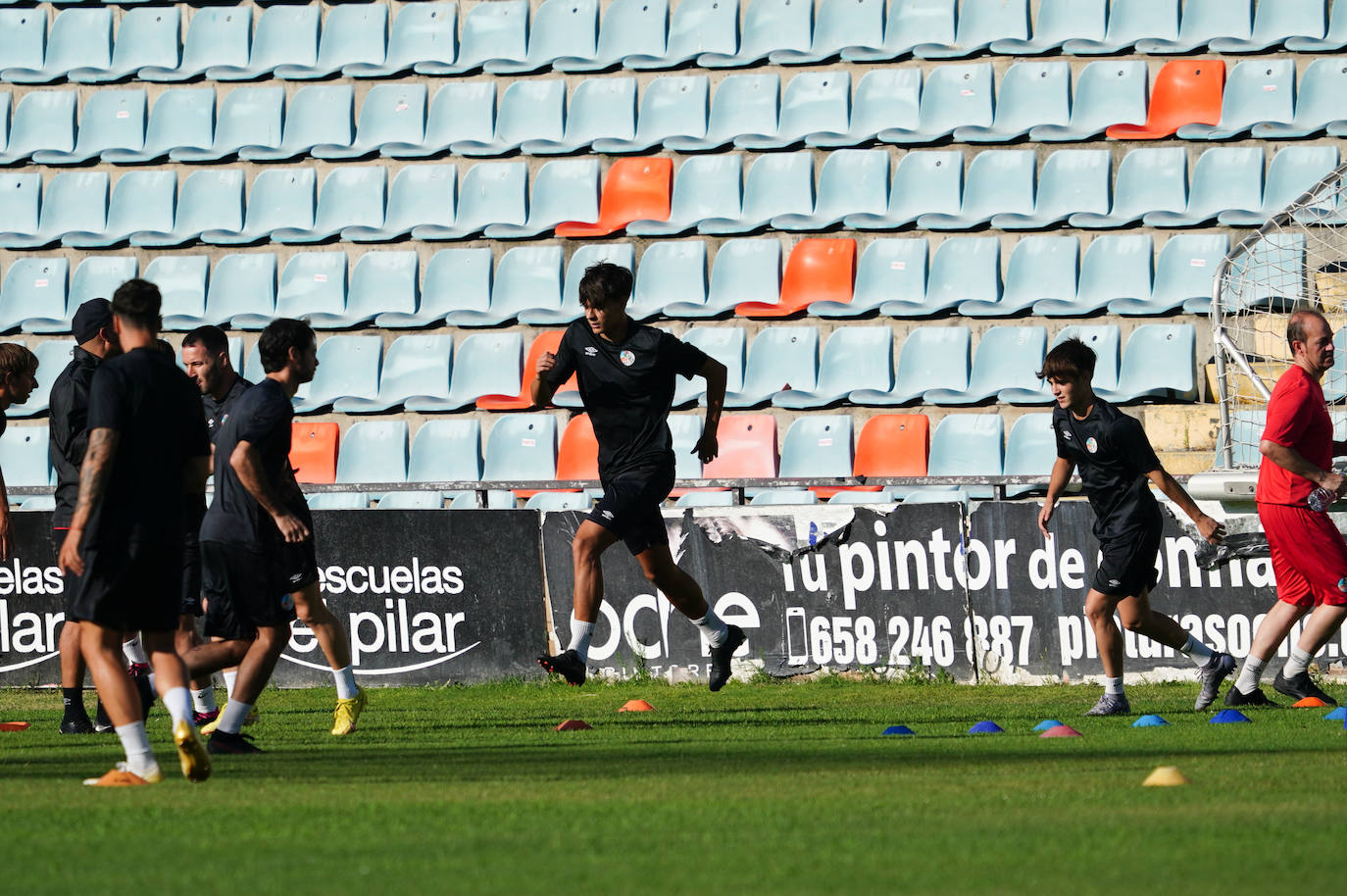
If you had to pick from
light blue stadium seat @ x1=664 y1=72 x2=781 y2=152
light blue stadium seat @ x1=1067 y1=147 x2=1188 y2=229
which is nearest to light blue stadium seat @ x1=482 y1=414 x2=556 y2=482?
light blue stadium seat @ x1=664 y1=72 x2=781 y2=152

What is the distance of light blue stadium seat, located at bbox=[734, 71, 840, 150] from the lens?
15734mm

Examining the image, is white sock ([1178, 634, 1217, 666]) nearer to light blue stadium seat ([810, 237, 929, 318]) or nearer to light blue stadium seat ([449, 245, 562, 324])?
light blue stadium seat ([810, 237, 929, 318])

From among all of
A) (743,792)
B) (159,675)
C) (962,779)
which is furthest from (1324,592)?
(159,675)

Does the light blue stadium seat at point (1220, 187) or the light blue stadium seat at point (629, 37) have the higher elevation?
the light blue stadium seat at point (629, 37)

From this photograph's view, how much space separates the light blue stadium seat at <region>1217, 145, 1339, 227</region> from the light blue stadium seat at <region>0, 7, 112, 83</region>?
10.8 metres

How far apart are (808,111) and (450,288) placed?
350 centimetres

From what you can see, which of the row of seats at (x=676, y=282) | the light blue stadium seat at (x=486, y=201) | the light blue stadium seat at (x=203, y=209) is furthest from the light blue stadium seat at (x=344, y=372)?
the light blue stadium seat at (x=203, y=209)

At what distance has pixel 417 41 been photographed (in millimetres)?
17109

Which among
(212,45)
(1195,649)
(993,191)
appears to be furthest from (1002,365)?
(212,45)

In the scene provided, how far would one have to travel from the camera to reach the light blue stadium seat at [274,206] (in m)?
16.5

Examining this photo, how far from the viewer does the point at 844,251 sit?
49.6 feet

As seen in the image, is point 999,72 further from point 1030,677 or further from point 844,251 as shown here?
point 1030,677

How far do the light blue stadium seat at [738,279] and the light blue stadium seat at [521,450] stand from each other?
4.87 ft

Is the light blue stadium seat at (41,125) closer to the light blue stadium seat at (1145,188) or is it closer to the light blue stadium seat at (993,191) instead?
the light blue stadium seat at (993,191)
